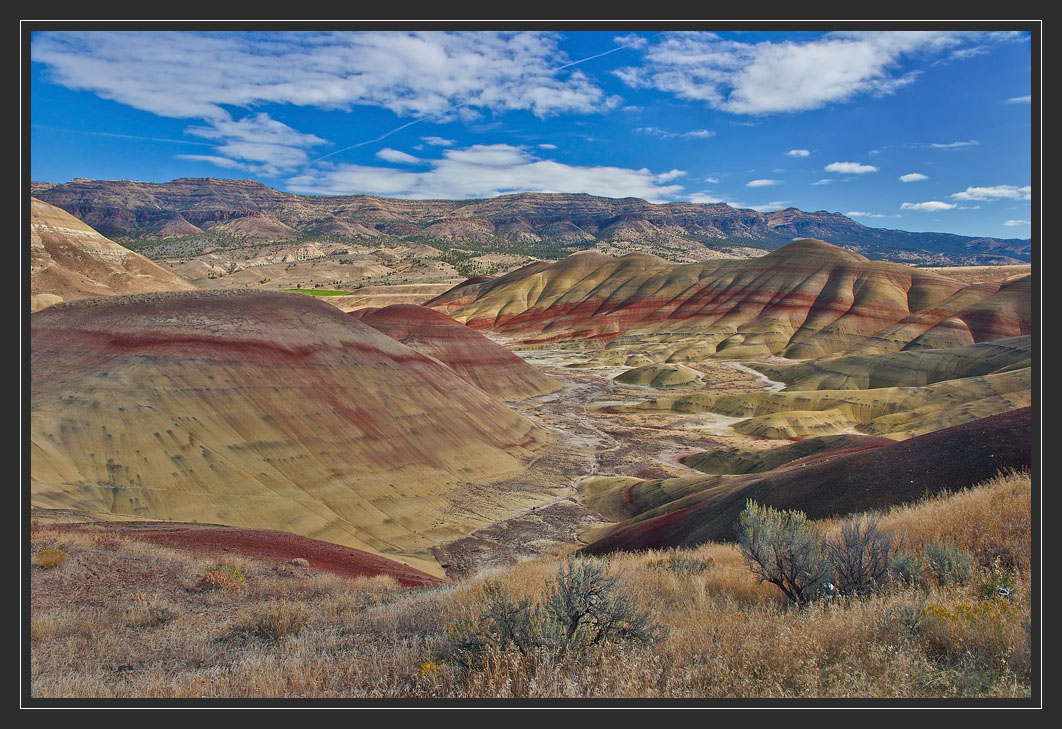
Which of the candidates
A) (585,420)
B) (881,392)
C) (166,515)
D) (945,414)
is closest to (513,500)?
(166,515)

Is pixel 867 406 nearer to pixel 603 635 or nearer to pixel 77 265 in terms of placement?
pixel 603 635

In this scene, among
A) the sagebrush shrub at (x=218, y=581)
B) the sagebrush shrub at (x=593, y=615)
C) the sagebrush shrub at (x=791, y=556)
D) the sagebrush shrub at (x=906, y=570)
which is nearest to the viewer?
the sagebrush shrub at (x=593, y=615)

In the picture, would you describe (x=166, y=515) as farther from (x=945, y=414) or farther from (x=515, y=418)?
(x=945, y=414)

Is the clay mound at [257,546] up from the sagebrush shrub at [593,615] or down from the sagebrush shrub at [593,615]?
down

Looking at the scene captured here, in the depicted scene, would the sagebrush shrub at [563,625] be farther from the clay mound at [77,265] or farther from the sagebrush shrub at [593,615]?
the clay mound at [77,265]

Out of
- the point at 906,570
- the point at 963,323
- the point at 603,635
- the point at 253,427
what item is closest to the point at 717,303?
the point at 963,323

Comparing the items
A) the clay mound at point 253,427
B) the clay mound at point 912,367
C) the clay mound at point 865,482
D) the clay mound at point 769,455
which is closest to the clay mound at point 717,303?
the clay mound at point 912,367
